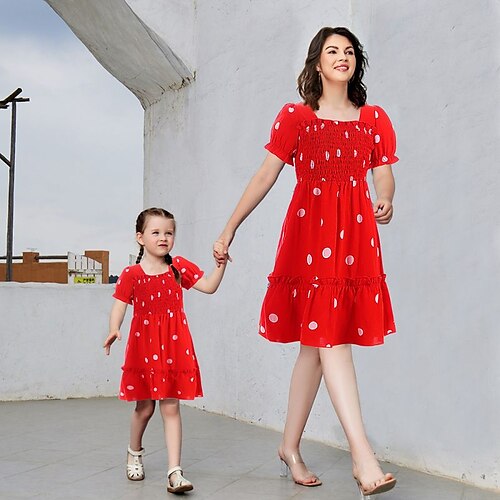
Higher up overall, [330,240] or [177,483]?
[330,240]

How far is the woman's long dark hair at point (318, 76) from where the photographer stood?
3145 mm

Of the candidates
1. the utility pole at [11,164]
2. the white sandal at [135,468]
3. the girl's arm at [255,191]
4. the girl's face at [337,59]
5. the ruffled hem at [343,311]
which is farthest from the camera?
the utility pole at [11,164]

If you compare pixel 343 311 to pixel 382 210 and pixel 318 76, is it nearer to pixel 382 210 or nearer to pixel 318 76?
pixel 382 210

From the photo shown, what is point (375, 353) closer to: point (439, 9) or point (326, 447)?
point (326, 447)

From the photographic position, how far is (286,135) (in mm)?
3131

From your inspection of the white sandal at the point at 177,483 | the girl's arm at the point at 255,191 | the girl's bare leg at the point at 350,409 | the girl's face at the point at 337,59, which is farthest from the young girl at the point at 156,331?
the girl's face at the point at 337,59

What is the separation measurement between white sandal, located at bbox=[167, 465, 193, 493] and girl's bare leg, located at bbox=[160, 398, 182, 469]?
54 mm

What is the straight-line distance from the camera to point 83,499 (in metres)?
3.30

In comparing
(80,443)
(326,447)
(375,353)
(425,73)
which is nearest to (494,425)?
(375,353)

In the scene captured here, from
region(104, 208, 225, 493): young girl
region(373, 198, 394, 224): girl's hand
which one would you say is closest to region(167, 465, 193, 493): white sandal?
region(104, 208, 225, 493): young girl

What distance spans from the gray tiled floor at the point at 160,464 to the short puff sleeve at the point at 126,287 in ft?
2.41

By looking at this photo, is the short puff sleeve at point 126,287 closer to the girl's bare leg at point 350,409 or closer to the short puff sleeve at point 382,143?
the girl's bare leg at point 350,409

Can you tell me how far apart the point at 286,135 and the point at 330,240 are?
405mm

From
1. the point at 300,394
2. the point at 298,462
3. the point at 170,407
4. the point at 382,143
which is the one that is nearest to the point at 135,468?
the point at 170,407
